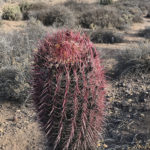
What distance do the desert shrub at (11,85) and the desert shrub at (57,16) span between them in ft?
20.0

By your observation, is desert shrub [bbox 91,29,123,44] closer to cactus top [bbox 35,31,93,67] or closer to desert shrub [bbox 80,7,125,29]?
desert shrub [bbox 80,7,125,29]

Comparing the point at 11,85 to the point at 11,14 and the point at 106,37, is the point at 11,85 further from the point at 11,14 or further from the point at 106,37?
the point at 11,14

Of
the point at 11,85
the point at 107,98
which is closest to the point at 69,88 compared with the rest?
the point at 107,98

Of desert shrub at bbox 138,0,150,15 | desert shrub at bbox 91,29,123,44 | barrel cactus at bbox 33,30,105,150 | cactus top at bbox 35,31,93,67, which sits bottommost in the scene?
desert shrub at bbox 138,0,150,15

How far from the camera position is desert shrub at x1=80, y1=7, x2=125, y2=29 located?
452 inches

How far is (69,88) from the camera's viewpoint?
6.71 feet

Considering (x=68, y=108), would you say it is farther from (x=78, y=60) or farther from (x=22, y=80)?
(x=22, y=80)

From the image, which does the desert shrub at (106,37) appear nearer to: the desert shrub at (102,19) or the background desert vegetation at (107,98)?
the background desert vegetation at (107,98)

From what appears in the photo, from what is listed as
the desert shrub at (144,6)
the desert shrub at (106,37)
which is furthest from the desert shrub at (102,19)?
the desert shrub at (144,6)

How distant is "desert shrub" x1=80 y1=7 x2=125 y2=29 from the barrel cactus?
9.29 metres

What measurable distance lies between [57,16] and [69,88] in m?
10.3

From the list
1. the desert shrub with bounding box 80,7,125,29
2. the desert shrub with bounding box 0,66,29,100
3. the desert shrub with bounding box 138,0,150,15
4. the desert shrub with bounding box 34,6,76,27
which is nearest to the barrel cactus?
the desert shrub with bounding box 0,66,29,100

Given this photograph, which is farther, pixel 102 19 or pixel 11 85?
pixel 102 19

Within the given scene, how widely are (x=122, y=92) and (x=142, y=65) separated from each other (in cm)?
104
